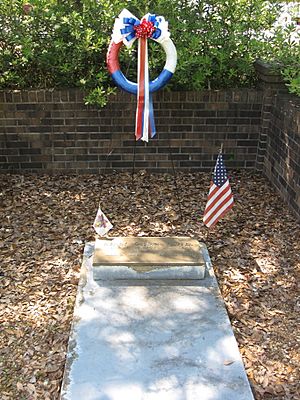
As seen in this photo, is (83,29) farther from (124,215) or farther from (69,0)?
(124,215)

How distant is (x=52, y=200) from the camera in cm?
523

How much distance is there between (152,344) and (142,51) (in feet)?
8.53

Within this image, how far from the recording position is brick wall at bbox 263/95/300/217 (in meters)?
4.83

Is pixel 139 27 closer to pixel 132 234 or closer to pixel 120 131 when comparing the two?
pixel 120 131

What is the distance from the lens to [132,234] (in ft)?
14.8

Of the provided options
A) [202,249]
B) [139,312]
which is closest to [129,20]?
[202,249]

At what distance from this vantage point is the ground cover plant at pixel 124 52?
17.7 ft

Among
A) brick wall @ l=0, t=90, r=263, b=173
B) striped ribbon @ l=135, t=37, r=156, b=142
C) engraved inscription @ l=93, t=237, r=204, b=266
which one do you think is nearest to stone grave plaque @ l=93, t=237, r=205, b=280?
engraved inscription @ l=93, t=237, r=204, b=266

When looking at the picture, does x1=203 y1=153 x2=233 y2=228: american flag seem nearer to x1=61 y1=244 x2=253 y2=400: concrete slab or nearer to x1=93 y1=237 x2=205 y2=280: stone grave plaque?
x1=93 y1=237 x2=205 y2=280: stone grave plaque

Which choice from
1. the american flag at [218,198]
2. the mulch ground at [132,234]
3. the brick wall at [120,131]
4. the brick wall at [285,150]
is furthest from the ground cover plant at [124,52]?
the american flag at [218,198]

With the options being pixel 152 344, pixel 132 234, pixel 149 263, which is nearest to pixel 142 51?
pixel 132 234

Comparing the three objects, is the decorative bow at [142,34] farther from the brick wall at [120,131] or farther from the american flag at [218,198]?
the brick wall at [120,131]

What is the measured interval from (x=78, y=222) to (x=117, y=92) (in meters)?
1.71

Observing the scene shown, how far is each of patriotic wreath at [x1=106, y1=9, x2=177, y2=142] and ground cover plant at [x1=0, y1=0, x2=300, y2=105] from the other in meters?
0.69
